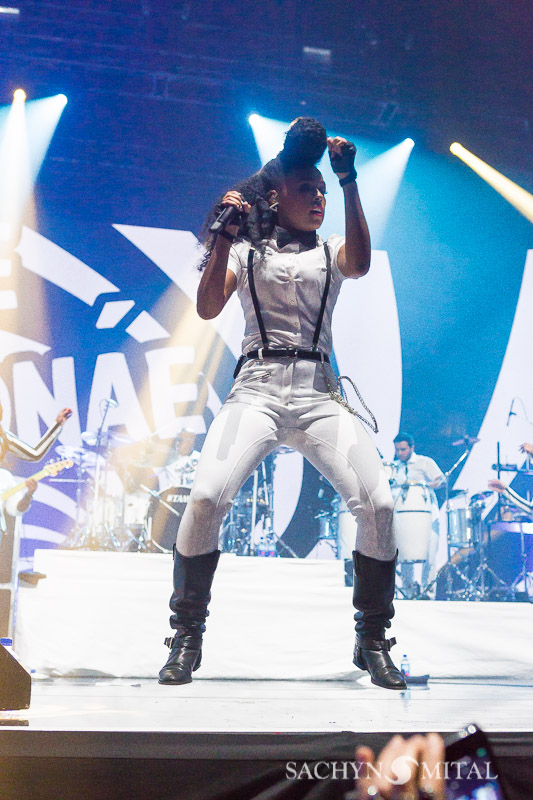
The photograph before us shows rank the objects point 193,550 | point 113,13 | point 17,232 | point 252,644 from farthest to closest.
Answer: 1. point 17,232
2. point 113,13
3. point 252,644
4. point 193,550

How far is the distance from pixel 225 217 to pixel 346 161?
501 mm

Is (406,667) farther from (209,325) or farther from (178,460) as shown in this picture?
(209,325)

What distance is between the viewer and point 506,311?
10203mm

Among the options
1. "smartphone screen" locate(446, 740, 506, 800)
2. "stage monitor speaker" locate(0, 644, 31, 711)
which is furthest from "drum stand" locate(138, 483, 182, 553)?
"smartphone screen" locate(446, 740, 506, 800)

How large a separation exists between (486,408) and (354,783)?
871cm

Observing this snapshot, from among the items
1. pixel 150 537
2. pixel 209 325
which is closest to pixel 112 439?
pixel 150 537

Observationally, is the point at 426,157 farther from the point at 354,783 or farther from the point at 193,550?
the point at 354,783

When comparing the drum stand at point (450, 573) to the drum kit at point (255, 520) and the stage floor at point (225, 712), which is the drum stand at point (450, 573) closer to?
the drum kit at point (255, 520)

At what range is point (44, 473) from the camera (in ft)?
26.4

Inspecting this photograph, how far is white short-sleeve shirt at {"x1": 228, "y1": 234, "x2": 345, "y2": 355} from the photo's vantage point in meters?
2.91

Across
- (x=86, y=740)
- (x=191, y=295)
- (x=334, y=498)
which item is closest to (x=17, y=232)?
(x=191, y=295)

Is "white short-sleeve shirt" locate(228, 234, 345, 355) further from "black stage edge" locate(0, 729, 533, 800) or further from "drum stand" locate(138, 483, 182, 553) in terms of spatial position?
"drum stand" locate(138, 483, 182, 553)

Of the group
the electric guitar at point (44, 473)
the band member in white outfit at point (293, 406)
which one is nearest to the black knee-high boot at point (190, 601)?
the band member in white outfit at point (293, 406)

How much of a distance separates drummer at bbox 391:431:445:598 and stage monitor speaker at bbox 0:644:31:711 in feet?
21.9
